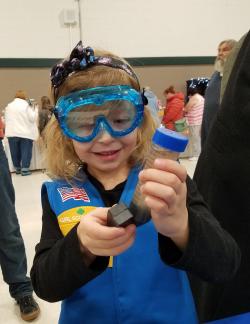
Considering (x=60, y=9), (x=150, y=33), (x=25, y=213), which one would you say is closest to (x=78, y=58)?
(x=25, y=213)

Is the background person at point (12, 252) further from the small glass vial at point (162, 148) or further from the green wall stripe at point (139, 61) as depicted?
the green wall stripe at point (139, 61)

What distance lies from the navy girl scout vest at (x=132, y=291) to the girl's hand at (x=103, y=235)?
221mm

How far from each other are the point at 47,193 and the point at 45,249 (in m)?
0.17

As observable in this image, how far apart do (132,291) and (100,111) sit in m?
0.47

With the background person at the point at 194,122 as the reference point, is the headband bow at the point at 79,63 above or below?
above

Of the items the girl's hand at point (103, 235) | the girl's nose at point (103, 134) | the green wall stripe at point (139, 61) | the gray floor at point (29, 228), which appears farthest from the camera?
the green wall stripe at point (139, 61)

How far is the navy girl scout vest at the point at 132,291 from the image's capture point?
94 centimetres

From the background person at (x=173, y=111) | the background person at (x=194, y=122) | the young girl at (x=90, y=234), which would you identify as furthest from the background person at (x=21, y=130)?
the young girl at (x=90, y=234)

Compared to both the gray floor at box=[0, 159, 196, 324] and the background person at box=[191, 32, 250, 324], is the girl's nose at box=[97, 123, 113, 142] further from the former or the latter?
the gray floor at box=[0, 159, 196, 324]

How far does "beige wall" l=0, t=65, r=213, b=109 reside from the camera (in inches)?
301

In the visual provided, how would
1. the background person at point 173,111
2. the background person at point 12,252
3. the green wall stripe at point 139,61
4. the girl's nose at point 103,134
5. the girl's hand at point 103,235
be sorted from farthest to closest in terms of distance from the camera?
the green wall stripe at point 139,61
the background person at point 173,111
the background person at point 12,252
the girl's nose at point 103,134
the girl's hand at point 103,235

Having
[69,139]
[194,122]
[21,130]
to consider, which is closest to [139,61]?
[194,122]

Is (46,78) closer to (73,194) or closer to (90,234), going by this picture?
(73,194)

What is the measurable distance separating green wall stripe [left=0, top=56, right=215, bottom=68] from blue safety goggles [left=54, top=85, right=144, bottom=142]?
664cm
